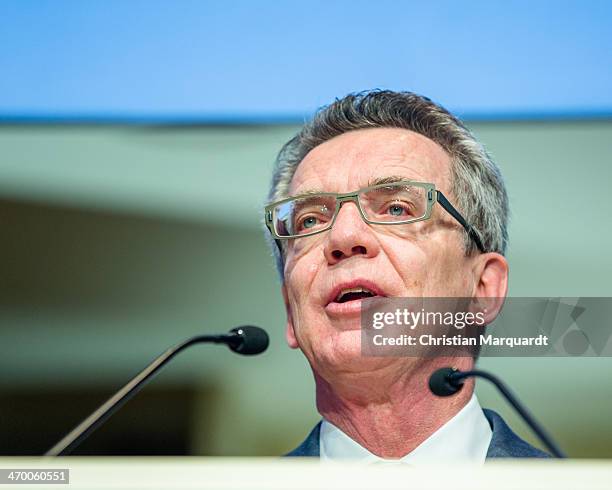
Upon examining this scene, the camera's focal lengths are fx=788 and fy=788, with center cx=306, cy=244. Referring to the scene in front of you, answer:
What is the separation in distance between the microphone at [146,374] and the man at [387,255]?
0.66ft

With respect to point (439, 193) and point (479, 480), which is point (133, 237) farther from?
point (479, 480)

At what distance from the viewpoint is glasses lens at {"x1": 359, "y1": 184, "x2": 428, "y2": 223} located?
166cm

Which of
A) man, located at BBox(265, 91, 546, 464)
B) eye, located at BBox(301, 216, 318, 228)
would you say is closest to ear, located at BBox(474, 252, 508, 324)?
man, located at BBox(265, 91, 546, 464)

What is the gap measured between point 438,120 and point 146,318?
0.93 meters

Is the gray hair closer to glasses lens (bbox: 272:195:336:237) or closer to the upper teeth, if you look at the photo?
glasses lens (bbox: 272:195:336:237)

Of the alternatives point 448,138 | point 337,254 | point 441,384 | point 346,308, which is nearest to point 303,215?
point 337,254

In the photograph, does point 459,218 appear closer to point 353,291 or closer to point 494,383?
point 353,291

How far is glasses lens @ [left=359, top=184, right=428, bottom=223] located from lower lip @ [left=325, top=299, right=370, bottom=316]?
7.4 inches

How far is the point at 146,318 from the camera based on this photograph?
212 cm

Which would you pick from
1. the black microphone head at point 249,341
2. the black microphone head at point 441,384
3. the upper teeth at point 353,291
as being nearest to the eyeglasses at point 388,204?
the upper teeth at point 353,291

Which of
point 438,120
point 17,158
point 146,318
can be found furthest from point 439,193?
point 17,158

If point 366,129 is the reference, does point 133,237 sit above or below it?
below

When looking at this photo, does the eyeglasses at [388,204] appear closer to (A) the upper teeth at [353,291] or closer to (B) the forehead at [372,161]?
(B) the forehead at [372,161]

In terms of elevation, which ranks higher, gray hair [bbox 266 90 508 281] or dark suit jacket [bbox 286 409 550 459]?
gray hair [bbox 266 90 508 281]
